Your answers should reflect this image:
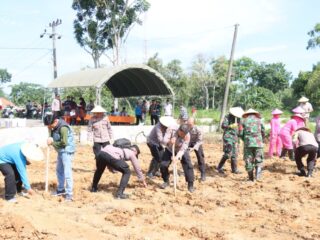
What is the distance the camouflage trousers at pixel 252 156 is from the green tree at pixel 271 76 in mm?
57092

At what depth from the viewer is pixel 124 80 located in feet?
73.1

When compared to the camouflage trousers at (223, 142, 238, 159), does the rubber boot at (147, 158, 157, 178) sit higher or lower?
lower

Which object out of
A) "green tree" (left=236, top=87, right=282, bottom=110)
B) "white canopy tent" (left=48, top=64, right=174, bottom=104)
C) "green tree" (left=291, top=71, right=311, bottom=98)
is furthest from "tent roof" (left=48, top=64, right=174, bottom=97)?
"green tree" (left=291, top=71, right=311, bottom=98)

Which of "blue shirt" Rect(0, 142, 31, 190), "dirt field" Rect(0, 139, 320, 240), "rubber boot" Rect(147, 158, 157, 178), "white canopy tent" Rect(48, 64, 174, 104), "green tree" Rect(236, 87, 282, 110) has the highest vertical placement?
"white canopy tent" Rect(48, 64, 174, 104)

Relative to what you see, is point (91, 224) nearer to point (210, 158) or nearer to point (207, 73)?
point (210, 158)

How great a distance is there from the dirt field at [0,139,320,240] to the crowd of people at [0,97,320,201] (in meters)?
0.30

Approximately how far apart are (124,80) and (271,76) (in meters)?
45.1

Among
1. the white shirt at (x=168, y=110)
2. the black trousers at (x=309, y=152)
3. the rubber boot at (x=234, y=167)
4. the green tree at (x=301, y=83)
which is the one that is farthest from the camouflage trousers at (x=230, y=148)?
the green tree at (x=301, y=83)

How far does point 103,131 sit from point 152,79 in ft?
40.8

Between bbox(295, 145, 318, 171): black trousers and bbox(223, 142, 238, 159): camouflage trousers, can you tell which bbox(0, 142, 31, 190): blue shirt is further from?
bbox(295, 145, 318, 171): black trousers

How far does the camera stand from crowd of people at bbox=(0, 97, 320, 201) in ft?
21.7

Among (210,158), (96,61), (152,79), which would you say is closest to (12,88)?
(96,61)

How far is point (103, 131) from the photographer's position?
8438 mm

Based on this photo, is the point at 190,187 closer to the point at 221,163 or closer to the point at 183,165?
the point at 183,165
